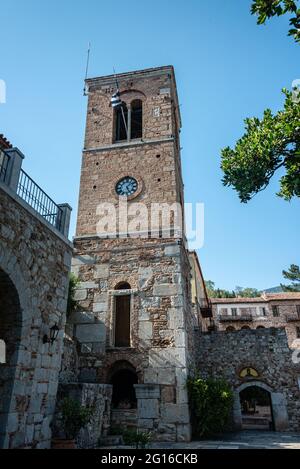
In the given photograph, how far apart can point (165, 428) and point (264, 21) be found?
913cm

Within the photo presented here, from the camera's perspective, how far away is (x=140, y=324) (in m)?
10.0

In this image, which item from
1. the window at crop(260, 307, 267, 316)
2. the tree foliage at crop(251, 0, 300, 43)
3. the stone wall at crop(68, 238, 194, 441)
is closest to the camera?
the tree foliage at crop(251, 0, 300, 43)

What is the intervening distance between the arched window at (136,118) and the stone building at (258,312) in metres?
18.1

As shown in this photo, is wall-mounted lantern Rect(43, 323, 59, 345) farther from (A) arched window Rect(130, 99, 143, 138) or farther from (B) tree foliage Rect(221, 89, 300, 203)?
(A) arched window Rect(130, 99, 143, 138)

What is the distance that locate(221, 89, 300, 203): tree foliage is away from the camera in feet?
20.6

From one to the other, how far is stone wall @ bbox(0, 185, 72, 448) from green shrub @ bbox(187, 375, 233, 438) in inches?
168

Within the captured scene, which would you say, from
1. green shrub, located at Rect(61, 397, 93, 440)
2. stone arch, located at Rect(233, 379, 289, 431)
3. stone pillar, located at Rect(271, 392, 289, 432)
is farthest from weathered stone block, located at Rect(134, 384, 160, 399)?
stone pillar, located at Rect(271, 392, 289, 432)

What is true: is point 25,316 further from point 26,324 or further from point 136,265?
point 136,265

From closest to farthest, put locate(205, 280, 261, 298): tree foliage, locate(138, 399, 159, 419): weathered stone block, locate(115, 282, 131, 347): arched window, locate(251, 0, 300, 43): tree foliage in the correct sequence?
locate(251, 0, 300, 43): tree foliage
locate(138, 399, 159, 419): weathered stone block
locate(115, 282, 131, 347): arched window
locate(205, 280, 261, 298): tree foliage

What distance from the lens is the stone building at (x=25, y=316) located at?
17.5 feet

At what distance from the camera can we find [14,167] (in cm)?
584

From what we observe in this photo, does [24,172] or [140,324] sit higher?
[24,172]
